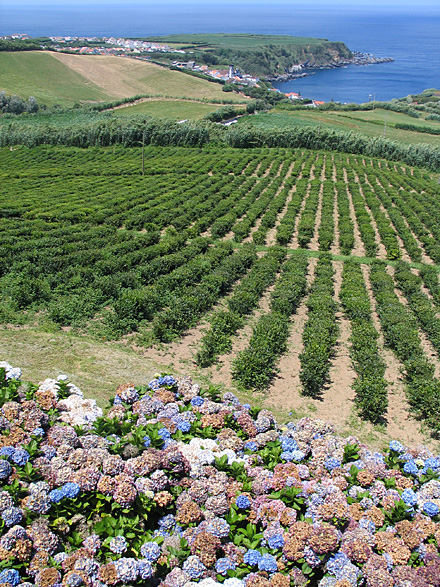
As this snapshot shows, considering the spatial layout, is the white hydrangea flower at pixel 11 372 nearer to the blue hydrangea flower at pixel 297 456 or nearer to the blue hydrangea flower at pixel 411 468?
the blue hydrangea flower at pixel 297 456

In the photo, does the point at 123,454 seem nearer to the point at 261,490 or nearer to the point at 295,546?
the point at 261,490

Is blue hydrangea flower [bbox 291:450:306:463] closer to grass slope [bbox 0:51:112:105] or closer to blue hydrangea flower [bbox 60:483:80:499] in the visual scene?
blue hydrangea flower [bbox 60:483:80:499]

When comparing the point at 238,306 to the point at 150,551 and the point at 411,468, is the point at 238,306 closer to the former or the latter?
the point at 411,468

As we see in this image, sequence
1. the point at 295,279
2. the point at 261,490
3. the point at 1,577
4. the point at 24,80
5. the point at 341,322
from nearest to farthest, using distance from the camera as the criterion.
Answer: the point at 1,577 → the point at 261,490 → the point at 341,322 → the point at 295,279 → the point at 24,80

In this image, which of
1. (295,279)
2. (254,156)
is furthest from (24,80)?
(295,279)

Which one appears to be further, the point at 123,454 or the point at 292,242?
the point at 292,242

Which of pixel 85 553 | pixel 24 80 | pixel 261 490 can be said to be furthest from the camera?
pixel 24 80

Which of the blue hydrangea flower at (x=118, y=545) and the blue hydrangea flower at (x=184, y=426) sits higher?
the blue hydrangea flower at (x=184, y=426)

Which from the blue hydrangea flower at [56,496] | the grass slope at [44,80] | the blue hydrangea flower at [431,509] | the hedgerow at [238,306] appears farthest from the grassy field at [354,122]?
the blue hydrangea flower at [56,496]
